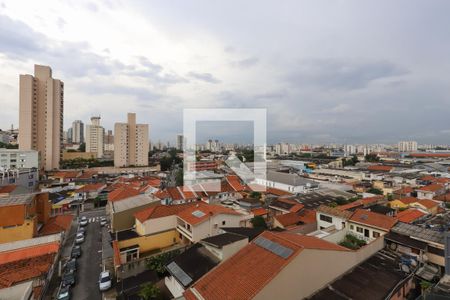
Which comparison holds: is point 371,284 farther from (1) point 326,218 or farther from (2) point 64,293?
(2) point 64,293

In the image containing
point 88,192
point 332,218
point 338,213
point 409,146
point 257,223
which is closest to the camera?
point 338,213

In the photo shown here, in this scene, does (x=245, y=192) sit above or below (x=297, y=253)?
below

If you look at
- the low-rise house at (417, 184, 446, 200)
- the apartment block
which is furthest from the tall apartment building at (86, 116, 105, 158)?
the low-rise house at (417, 184, 446, 200)

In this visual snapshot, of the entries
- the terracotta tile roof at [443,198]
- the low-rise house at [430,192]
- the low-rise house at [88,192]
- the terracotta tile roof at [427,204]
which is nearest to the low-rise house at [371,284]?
the terracotta tile roof at [427,204]

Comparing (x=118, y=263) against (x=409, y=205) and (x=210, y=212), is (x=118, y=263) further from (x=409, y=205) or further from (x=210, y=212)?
(x=409, y=205)

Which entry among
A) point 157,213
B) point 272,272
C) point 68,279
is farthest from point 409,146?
point 68,279

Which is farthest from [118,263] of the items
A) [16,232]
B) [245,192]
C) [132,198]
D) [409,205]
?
[409,205]
